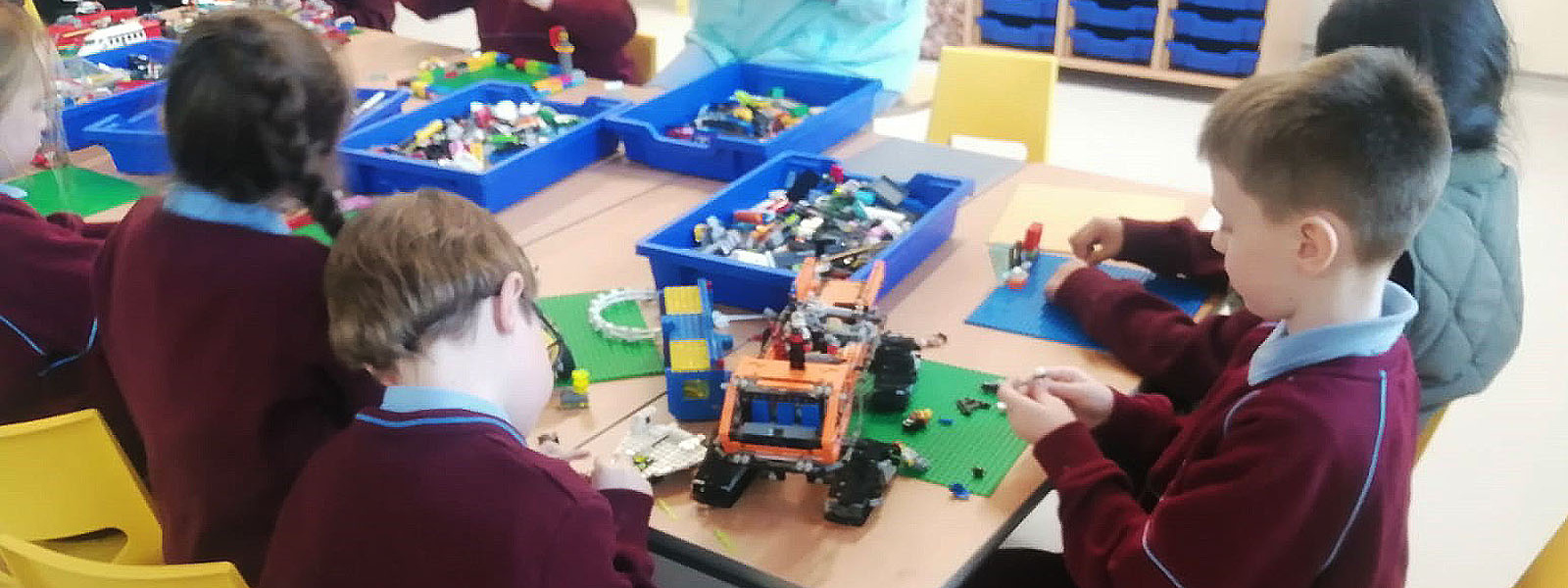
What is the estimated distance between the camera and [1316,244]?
1071 mm

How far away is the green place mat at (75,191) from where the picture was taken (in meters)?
2.12

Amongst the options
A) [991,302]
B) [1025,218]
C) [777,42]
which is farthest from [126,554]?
[777,42]

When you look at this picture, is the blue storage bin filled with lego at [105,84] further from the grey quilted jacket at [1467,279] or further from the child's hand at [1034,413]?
the grey quilted jacket at [1467,279]

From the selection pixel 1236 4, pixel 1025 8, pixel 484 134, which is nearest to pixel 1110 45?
pixel 1025 8

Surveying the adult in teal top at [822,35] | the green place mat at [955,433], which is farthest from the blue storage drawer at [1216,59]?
the green place mat at [955,433]

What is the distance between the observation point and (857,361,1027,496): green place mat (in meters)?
1.31

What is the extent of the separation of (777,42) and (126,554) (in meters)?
2.27

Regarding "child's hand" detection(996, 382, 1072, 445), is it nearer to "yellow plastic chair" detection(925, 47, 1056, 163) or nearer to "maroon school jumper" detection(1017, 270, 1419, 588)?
"maroon school jumper" detection(1017, 270, 1419, 588)

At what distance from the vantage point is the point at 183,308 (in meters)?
1.22

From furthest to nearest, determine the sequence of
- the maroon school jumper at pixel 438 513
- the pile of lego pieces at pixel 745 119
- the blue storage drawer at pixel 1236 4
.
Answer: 1. the blue storage drawer at pixel 1236 4
2. the pile of lego pieces at pixel 745 119
3. the maroon school jumper at pixel 438 513

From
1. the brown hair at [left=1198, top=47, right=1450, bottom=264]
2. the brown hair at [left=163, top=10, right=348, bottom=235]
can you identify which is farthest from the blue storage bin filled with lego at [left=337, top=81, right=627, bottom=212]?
the brown hair at [left=1198, top=47, right=1450, bottom=264]

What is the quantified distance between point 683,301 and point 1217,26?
374 centimetres

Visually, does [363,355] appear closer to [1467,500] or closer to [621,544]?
[621,544]

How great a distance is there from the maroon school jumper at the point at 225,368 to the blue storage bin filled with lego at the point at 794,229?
541 millimetres
